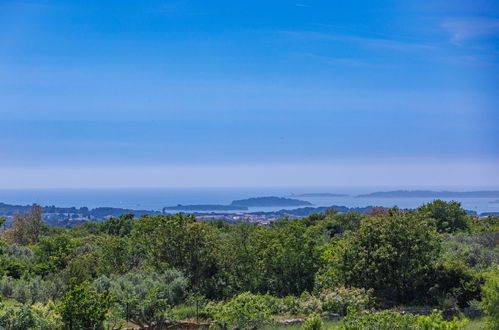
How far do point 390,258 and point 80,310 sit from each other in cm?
938

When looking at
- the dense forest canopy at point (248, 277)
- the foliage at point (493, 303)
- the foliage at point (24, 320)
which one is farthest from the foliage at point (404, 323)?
the foliage at point (24, 320)

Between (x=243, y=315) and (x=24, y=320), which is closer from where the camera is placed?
(x=24, y=320)

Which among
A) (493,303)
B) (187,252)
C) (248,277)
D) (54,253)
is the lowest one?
(248,277)

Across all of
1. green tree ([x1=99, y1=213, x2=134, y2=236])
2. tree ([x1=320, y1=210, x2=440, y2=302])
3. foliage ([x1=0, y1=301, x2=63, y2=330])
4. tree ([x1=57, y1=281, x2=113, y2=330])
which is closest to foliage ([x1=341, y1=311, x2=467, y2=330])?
tree ([x1=57, y1=281, x2=113, y2=330])

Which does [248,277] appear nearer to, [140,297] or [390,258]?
[390,258]

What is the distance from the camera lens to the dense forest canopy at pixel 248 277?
9680 millimetres

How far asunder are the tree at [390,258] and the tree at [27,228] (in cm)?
3215

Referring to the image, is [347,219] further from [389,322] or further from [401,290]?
[389,322]

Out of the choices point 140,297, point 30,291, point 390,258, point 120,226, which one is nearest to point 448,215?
point 390,258

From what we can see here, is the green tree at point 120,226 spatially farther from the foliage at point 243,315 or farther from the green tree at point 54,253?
the foliage at point 243,315

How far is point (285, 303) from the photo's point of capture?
506 inches

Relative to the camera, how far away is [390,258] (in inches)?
545

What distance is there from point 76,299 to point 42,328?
0.77 meters

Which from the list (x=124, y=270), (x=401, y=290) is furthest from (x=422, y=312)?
(x=124, y=270)
